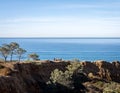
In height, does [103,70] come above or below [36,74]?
below

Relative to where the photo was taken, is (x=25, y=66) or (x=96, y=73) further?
(x=96, y=73)

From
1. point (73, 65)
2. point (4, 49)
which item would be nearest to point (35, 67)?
point (73, 65)

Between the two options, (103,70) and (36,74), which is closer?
(36,74)

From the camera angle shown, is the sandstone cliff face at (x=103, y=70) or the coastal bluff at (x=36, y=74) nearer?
the coastal bluff at (x=36, y=74)

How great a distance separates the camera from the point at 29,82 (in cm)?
6284

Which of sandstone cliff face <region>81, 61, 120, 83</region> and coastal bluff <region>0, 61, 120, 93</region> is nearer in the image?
coastal bluff <region>0, 61, 120, 93</region>

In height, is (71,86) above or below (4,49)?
below

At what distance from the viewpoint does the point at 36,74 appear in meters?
73.9

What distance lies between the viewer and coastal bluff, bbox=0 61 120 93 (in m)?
52.4

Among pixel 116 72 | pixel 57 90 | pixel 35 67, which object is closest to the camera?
pixel 57 90

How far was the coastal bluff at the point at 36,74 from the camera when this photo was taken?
172 feet

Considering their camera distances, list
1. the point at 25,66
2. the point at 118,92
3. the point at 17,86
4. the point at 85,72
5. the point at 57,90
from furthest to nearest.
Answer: the point at 85,72, the point at 25,66, the point at 57,90, the point at 118,92, the point at 17,86

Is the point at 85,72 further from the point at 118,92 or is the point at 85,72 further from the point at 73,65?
the point at 118,92

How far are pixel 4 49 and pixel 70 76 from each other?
105 feet
